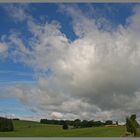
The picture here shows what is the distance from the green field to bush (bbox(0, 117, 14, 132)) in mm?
37

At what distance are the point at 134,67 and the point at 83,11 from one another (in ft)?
2.21

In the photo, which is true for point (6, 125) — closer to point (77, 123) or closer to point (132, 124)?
point (77, 123)

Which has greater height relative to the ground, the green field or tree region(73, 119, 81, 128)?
tree region(73, 119, 81, 128)

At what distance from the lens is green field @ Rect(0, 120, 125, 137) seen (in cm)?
462

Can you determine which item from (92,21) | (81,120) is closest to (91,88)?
(81,120)

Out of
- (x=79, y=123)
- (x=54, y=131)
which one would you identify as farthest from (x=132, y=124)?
(x=54, y=131)

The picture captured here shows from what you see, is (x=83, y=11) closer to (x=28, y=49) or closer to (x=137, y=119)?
(x=28, y=49)

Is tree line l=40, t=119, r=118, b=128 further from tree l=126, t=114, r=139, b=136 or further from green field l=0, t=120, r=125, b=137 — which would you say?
tree l=126, t=114, r=139, b=136

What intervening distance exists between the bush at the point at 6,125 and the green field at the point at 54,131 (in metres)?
0.04

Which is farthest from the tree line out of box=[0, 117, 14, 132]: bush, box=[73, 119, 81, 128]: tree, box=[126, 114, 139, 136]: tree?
box=[0, 117, 14, 132]: bush

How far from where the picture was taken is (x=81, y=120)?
4.62 m

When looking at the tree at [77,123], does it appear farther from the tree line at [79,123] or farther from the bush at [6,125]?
the bush at [6,125]

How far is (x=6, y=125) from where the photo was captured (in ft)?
15.3

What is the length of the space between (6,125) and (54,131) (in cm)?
43
